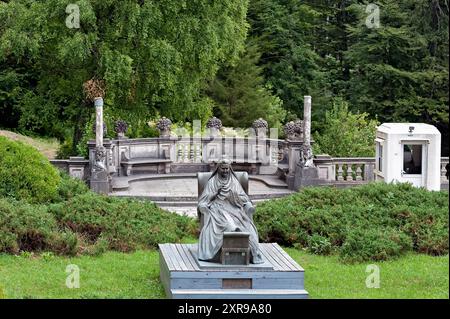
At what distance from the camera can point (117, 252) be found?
1950 cm

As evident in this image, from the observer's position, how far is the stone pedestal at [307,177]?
29.0 m

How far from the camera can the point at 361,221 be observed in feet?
67.7

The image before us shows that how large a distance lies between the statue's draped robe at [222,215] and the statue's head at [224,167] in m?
0.05

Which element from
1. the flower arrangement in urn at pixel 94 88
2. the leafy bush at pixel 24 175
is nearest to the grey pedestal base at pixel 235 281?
the leafy bush at pixel 24 175

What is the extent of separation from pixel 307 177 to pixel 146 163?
5.29 m

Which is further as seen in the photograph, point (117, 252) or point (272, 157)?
point (272, 157)

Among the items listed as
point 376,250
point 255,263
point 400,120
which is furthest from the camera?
point 400,120

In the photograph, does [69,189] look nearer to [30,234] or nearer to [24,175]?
[24,175]

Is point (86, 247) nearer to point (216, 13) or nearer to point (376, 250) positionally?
point (376, 250)

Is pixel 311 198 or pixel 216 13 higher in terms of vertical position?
pixel 216 13

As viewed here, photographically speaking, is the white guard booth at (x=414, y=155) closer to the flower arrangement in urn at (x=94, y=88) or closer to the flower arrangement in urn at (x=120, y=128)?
the flower arrangement in urn at (x=120, y=128)

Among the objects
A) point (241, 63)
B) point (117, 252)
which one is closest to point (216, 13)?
point (241, 63)
